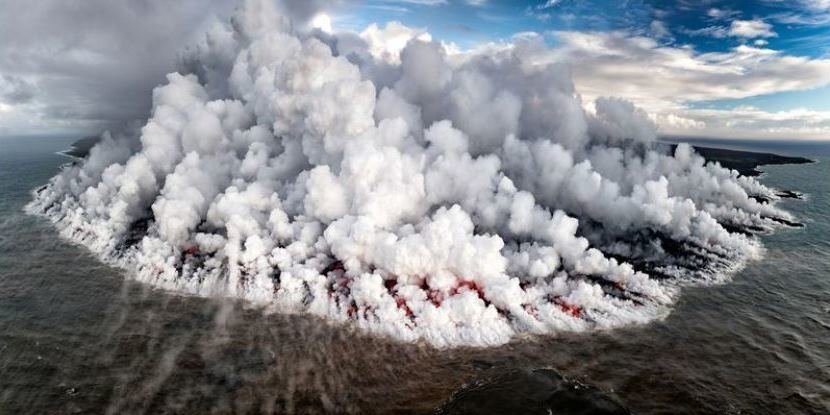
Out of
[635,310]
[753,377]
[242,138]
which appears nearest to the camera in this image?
[753,377]

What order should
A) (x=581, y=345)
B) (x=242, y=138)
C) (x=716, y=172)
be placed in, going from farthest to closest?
(x=716, y=172) < (x=242, y=138) < (x=581, y=345)

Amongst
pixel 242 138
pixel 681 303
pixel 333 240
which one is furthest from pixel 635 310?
pixel 242 138

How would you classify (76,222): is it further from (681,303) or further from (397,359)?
(681,303)

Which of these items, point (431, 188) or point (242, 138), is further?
point (242, 138)

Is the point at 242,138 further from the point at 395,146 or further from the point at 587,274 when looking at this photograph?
the point at 587,274

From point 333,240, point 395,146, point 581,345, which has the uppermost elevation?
point 395,146

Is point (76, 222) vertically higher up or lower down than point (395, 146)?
lower down

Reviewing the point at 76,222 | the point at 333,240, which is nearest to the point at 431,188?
the point at 333,240
